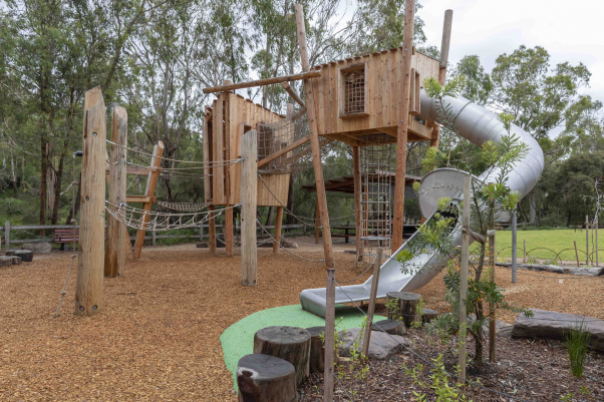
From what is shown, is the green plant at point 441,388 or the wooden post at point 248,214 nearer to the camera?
the green plant at point 441,388

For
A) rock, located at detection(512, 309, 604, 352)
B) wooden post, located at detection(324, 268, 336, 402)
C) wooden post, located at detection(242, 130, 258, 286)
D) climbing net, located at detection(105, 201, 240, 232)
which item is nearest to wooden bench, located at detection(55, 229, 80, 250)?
climbing net, located at detection(105, 201, 240, 232)

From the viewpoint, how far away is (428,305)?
233 inches

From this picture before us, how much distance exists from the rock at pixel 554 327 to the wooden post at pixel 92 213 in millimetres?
4800

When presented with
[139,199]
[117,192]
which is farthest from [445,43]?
[139,199]

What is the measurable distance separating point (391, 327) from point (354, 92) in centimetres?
517

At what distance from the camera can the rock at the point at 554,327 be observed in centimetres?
374

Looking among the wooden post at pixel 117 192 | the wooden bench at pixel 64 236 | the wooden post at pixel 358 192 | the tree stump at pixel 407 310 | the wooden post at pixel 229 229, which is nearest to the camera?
the tree stump at pixel 407 310

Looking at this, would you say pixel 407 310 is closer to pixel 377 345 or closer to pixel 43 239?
pixel 377 345

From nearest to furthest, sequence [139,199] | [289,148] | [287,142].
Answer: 1. [289,148]
2. [139,199]
3. [287,142]

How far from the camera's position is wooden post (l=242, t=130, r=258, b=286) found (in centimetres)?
686

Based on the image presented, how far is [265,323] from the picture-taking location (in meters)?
4.87

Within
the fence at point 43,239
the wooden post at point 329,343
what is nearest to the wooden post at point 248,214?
the wooden post at point 329,343

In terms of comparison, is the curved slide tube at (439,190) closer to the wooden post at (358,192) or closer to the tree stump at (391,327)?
the tree stump at (391,327)

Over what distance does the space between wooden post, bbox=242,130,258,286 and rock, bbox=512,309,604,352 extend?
13.3 feet
